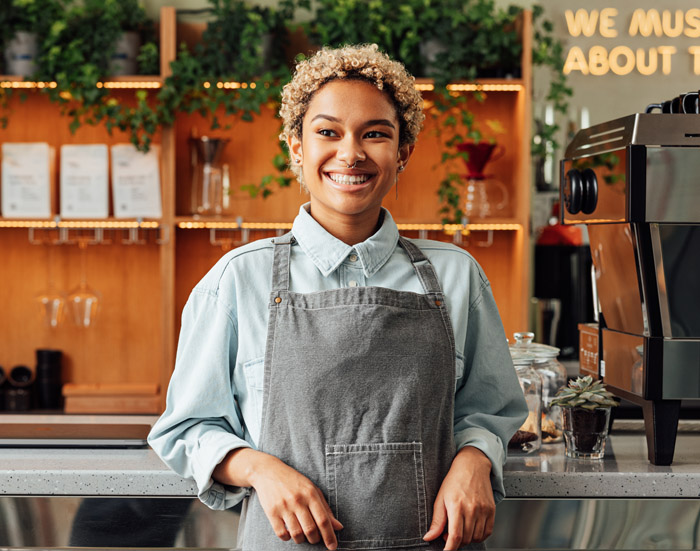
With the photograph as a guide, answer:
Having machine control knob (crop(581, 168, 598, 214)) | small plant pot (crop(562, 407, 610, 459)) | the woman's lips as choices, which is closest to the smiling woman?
the woman's lips

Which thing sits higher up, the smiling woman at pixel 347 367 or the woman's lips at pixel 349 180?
the woman's lips at pixel 349 180

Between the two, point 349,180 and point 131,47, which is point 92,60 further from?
point 349,180

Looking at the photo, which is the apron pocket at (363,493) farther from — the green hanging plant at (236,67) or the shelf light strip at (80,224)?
the shelf light strip at (80,224)

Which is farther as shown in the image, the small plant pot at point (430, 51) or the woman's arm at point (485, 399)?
the small plant pot at point (430, 51)

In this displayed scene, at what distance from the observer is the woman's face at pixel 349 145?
1.17 m

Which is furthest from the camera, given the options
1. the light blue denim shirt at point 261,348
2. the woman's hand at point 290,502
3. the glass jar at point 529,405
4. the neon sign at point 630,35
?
the neon sign at point 630,35

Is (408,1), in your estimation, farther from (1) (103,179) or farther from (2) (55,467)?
(2) (55,467)

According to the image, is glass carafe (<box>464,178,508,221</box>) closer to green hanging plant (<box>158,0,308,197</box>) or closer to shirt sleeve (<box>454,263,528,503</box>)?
green hanging plant (<box>158,0,308,197</box>)

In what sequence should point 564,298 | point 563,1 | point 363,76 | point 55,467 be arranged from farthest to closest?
1. point 563,1
2. point 564,298
3. point 55,467
4. point 363,76

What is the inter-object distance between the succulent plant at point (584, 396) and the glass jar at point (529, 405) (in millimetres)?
72

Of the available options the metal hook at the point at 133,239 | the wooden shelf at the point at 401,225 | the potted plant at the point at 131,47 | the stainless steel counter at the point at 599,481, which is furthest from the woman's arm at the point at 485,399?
the metal hook at the point at 133,239

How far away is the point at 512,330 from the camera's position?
3.39m

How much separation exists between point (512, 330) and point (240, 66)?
1564 mm

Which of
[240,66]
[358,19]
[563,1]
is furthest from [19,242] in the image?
[563,1]
